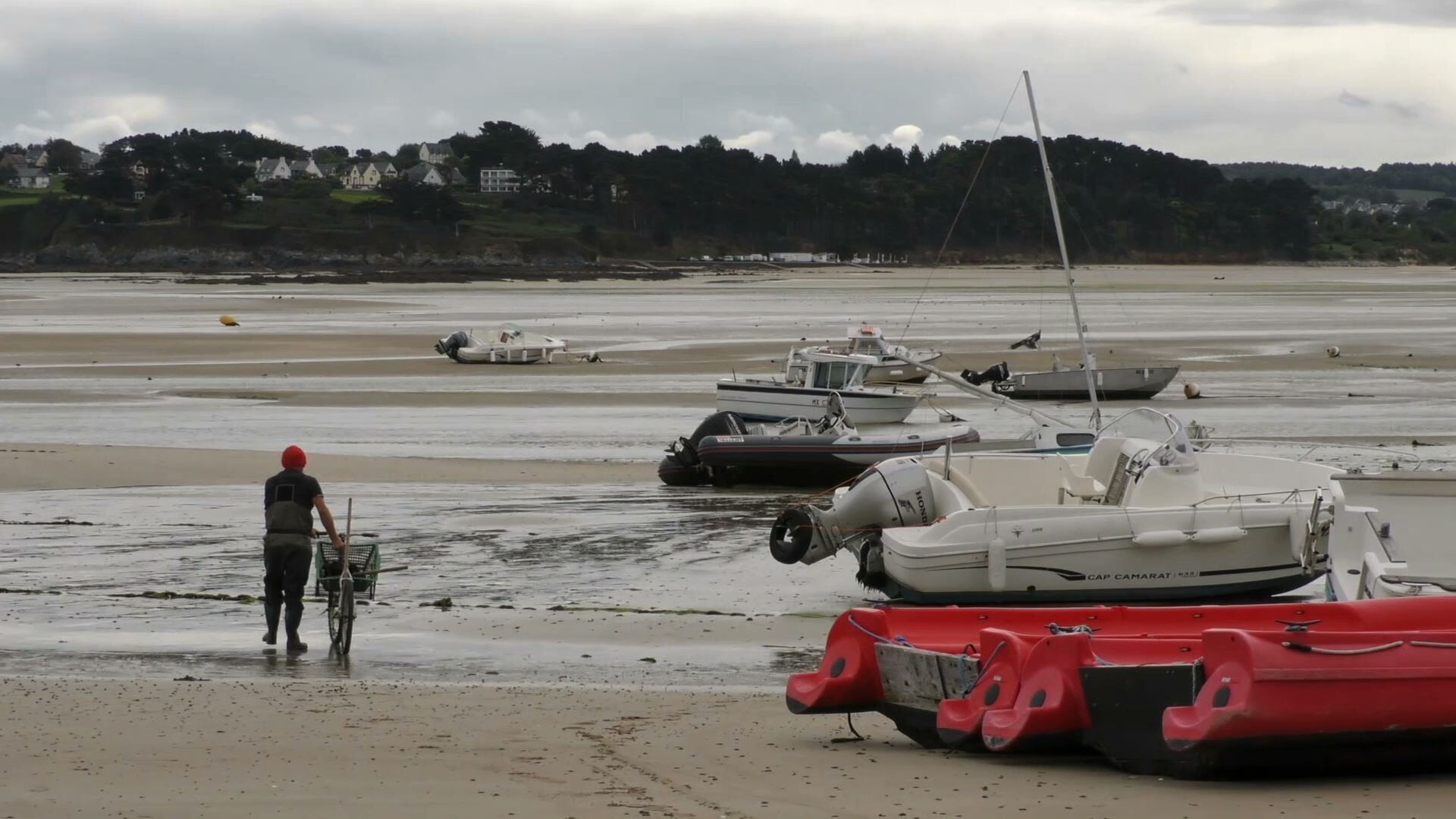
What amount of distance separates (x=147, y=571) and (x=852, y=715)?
8.41m

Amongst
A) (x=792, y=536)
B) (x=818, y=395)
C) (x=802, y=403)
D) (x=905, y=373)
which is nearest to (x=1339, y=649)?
(x=792, y=536)

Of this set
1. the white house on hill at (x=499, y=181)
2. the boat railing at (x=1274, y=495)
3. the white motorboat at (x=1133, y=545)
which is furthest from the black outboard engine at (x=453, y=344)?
the white house on hill at (x=499, y=181)

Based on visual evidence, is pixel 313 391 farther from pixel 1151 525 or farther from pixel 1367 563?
pixel 1367 563

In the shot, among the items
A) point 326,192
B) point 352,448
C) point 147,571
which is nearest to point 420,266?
point 326,192

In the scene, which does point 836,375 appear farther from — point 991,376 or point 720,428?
point 991,376

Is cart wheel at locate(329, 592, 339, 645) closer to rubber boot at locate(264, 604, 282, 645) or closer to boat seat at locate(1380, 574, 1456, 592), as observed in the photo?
rubber boot at locate(264, 604, 282, 645)

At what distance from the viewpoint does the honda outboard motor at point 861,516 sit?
15312mm

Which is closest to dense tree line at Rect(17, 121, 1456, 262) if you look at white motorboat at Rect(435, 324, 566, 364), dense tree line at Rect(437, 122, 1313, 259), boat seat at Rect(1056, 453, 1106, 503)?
dense tree line at Rect(437, 122, 1313, 259)

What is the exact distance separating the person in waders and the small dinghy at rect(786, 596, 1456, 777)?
14.2 feet

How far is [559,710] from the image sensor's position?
33.1ft

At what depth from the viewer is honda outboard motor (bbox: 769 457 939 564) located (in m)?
15.3

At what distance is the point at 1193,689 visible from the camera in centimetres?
793

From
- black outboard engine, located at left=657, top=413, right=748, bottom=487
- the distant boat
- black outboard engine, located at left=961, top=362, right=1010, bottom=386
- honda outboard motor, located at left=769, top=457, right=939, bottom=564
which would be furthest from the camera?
black outboard engine, located at left=961, top=362, right=1010, bottom=386

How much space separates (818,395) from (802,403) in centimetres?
31
